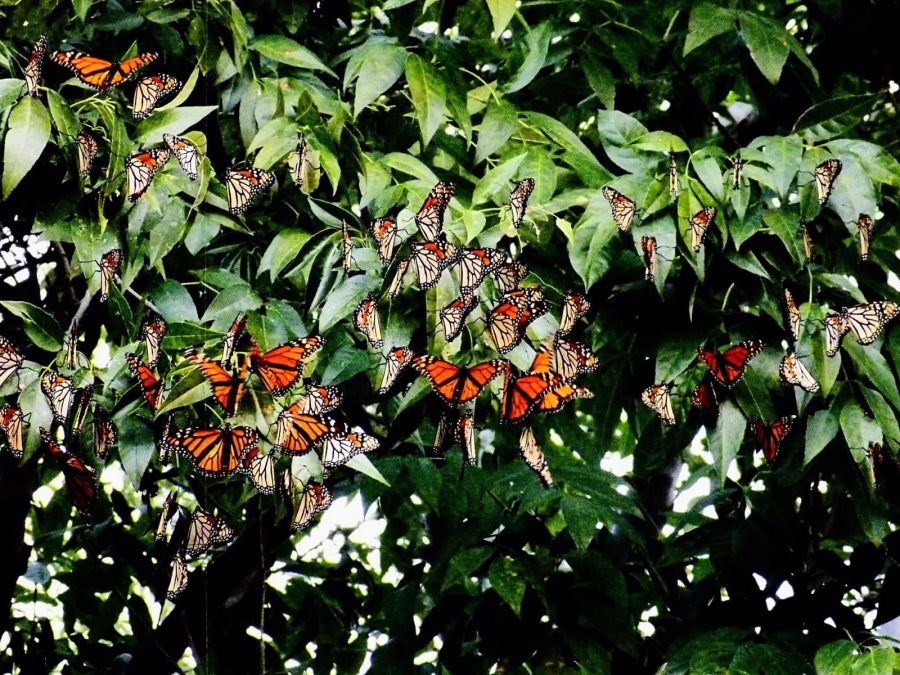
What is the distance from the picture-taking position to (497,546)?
2736 mm

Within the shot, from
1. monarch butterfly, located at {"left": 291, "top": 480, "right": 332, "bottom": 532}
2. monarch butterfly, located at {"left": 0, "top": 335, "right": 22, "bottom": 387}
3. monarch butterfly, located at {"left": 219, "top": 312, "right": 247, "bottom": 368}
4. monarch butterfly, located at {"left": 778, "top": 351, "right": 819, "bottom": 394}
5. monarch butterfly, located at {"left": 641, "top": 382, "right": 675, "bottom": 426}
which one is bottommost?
monarch butterfly, located at {"left": 641, "top": 382, "right": 675, "bottom": 426}

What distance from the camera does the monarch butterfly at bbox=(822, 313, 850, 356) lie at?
7.27ft

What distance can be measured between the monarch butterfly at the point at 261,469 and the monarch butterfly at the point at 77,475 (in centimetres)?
45

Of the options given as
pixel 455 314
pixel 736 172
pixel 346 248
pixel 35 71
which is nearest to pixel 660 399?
pixel 736 172

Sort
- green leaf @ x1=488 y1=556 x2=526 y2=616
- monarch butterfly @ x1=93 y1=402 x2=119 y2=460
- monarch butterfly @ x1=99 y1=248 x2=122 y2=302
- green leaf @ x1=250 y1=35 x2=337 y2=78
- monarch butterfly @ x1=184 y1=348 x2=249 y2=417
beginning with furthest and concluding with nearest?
green leaf @ x1=488 y1=556 x2=526 y2=616 → green leaf @ x1=250 y1=35 x2=337 y2=78 → monarch butterfly @ x1=99 y1=248 x2=122 y2=302 → monarch butterfly @ x1=93 y1=402 x2=119 y2=460 → monarch butterfly @ x1=184 y1=348 x2=249 y2=417

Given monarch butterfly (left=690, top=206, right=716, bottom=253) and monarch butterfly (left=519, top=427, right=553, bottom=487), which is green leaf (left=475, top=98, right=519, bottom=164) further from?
monarch butterfly (left=519, top=427, right=553, bottom=487)

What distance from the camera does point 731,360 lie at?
7.54ft

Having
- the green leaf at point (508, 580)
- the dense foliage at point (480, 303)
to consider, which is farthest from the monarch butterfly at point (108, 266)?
the green leaf at point (508, 580)

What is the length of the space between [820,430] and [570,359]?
63cm

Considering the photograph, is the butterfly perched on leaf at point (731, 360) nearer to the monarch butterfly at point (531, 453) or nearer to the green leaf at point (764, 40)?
the monarch butterfly at point (531, 453)

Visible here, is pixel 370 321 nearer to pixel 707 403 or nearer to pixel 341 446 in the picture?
pixel 341 446

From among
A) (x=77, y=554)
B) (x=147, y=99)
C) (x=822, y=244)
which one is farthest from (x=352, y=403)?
(x=77, y=554)

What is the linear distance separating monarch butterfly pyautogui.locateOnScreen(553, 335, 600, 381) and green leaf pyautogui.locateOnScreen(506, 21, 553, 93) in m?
0.72

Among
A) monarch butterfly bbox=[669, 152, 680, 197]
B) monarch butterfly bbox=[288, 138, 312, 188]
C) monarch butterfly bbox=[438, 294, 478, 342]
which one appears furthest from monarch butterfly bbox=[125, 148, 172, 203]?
monarch butterfly bbox=[669, 152, 680, 197]
